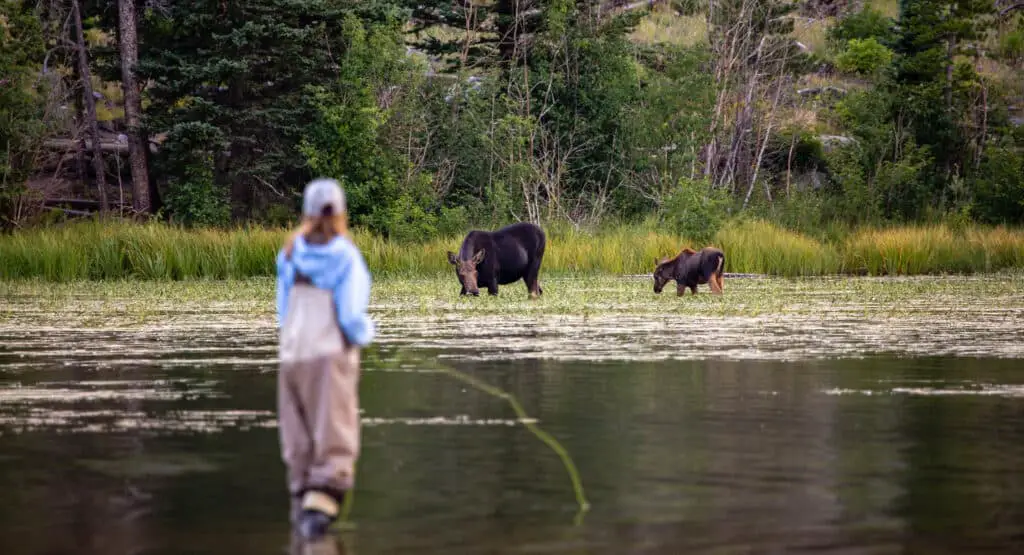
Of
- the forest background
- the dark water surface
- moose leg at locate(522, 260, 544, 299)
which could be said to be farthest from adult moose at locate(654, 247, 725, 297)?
the forest background

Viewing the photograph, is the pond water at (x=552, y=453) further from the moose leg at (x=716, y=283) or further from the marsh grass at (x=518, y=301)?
the moose leg at (x=716, y=283)

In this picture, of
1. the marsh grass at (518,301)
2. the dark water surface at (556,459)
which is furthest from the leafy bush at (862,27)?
the dark water surface at (556,459)

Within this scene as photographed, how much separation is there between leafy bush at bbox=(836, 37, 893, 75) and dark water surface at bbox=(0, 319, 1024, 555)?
48.2 m

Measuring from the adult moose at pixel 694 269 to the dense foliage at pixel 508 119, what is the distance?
12.3 m

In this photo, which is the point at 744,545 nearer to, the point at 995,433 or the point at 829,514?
the point at 829,514

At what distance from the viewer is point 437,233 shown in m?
45.3

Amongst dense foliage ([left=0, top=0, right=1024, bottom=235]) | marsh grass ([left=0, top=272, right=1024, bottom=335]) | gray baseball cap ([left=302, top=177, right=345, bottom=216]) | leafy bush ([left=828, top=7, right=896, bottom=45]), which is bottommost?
marsh grass ([left=0, top=272, right=1024, bottom=335])

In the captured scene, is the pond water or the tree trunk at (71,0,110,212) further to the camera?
the tree trunk at (71,0,110,212)

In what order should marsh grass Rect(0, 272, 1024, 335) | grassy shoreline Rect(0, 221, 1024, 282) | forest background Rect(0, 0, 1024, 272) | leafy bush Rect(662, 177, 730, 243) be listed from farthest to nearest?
forest background Rect(0, 0, 1024, 272), leafy bush Rect(662, 177, 730, 243), grassy shoreline Rect(0, 221, 1024, 282), marsh grass Rect(0, 272, 1024, 335)

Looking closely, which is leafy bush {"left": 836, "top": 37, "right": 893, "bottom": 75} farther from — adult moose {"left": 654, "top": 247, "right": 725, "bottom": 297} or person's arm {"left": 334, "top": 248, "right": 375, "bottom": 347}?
person's arm {"left": 334, "top": 248, "right": 375, "bottom": 347}

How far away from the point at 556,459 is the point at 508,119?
123 feet

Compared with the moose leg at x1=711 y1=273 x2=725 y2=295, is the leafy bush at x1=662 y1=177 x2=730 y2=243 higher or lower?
higher

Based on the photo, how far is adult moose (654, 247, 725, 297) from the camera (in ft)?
89.0

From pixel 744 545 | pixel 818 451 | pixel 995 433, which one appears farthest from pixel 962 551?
pixel 995 433
